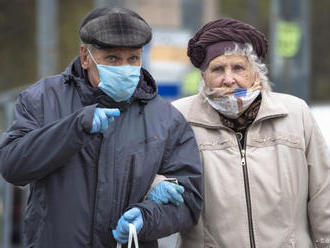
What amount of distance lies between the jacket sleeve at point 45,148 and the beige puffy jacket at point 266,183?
2.49ft

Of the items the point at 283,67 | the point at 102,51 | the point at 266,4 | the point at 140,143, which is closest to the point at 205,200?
the point at 140,143

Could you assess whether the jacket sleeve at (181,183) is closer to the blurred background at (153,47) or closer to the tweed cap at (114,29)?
the tweed cap at (114,29)

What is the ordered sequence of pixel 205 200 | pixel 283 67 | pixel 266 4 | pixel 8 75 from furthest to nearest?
pixel 266 4 → pixel 8 75 → pixel 283 67 → pixel 205 200

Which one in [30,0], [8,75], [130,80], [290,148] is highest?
[130,80]

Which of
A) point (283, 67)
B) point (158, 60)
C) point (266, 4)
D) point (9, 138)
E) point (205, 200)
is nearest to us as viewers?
point (9, 138)

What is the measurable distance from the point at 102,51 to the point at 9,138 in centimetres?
52

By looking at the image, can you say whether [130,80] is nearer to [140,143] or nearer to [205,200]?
[140,143]

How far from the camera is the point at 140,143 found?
375 centimetres

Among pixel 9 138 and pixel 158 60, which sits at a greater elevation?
pixel 9 138

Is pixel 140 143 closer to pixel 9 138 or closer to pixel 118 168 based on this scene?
pixel 118 168

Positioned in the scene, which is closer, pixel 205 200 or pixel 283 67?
pixel 205 200

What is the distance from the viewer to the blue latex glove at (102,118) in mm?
3535

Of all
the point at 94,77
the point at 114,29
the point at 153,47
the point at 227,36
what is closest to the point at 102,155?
the point at 94,77

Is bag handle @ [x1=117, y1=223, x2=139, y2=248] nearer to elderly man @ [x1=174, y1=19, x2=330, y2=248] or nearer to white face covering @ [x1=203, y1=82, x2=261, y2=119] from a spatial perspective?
elderly man @ [x1=174, y1=19, x2=330, y2=248]
